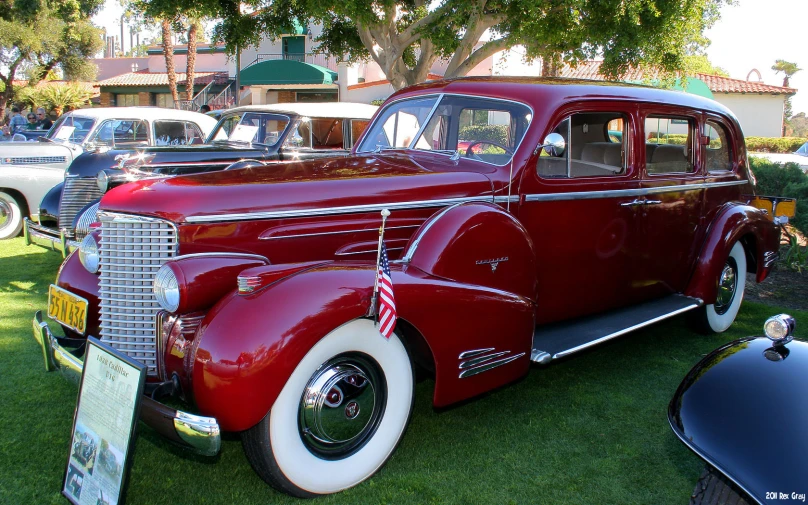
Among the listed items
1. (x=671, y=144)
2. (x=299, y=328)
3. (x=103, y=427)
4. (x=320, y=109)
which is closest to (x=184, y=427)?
(x=103, y=427)

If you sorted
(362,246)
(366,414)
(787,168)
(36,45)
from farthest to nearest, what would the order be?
(36,45)
(787,168)
(362,246)
(366,414)

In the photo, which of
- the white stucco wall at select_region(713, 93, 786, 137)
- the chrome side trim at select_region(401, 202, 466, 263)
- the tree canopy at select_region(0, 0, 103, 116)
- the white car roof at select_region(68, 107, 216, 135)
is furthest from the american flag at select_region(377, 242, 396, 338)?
the white stucco wall at select_region(713, 93, 786, 137)

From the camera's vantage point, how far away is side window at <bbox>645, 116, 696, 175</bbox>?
14.3 feet

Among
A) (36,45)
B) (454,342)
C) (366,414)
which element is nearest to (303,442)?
(366,414)

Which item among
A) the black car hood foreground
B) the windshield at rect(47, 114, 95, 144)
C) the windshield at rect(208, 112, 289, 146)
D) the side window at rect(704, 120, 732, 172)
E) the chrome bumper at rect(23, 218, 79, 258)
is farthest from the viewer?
the windshield at rect(47, 114, 95, 144)

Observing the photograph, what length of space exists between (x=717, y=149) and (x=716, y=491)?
345 cm

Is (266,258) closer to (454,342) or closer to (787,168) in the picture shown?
(454,342)

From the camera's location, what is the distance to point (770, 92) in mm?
27656

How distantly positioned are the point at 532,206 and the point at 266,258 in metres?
1.54

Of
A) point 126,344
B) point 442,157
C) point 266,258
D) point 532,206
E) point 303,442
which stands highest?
point 442,157

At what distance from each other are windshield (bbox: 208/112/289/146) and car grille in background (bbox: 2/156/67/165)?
2415 mm

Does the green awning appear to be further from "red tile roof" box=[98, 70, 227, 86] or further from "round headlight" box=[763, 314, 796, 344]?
"round headlight" box=[763, 314, 796, 344]

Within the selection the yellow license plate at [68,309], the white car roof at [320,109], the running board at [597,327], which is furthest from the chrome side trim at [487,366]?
the white car roof at [320,109]

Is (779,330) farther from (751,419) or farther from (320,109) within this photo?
(320,109)
